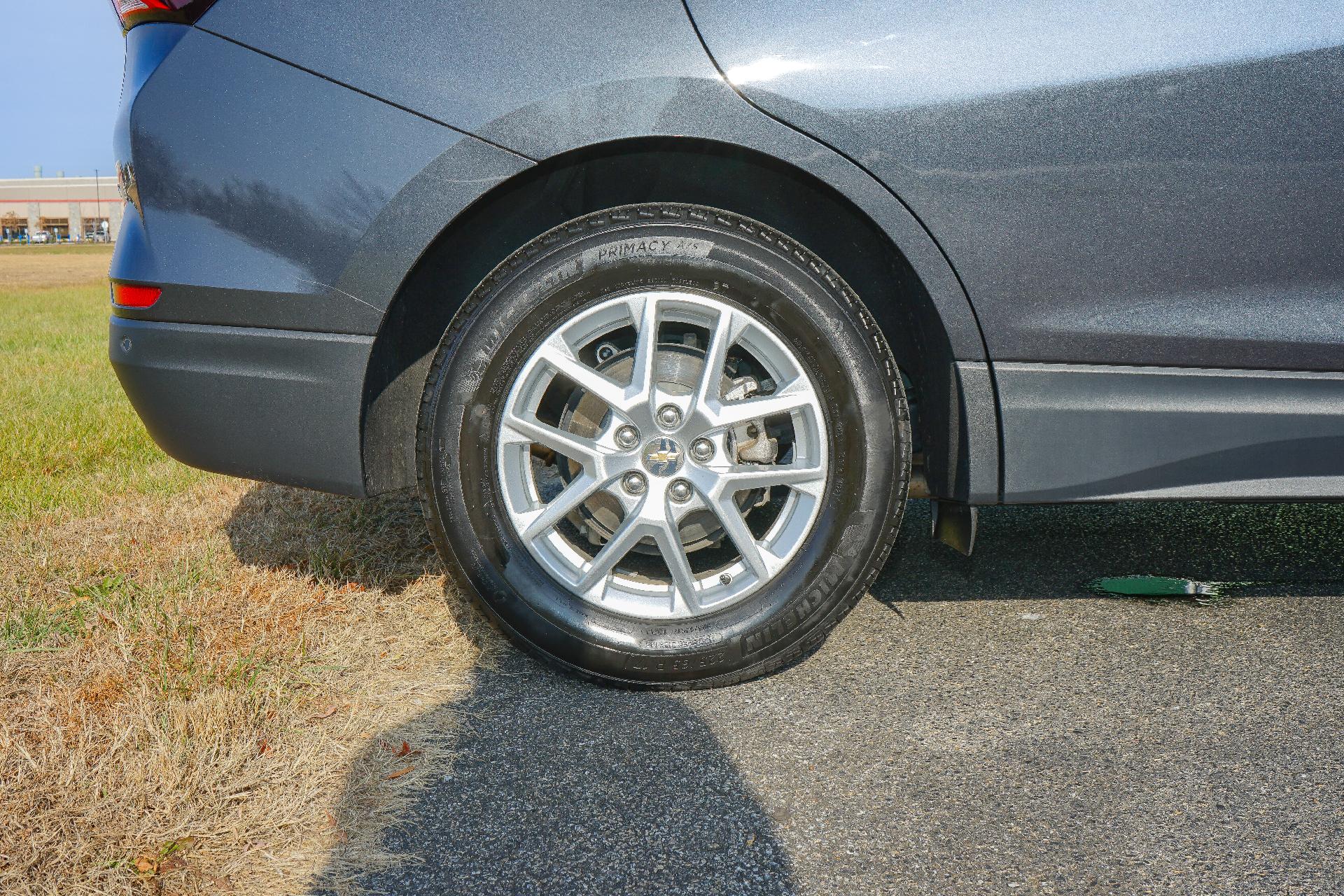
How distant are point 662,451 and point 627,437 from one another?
8cm

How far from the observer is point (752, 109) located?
190cm

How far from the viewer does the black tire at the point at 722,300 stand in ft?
6.69

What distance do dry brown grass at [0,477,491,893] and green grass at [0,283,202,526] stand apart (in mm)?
570

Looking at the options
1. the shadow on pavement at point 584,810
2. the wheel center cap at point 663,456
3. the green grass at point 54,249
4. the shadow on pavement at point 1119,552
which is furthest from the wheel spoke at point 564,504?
the green grass at point 54,249

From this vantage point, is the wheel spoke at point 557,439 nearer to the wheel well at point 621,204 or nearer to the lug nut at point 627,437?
the lug nut at point 627,437

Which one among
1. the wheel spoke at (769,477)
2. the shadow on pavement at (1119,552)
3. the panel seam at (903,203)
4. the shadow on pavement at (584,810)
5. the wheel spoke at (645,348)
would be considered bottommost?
the shadow on pavement at (1119,552)

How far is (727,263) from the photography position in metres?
2.03

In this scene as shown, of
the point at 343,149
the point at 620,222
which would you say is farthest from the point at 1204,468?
the point at 343,149

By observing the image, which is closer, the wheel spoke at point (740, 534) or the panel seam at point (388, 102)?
the panel seam at point (388, 102)

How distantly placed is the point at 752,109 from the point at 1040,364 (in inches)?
30.3

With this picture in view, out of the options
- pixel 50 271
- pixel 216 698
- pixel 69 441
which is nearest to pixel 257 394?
pixel 216 698

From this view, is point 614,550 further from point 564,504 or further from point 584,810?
point 584,810

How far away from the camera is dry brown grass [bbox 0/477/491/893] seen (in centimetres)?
153

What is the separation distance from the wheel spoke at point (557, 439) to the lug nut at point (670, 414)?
0.15 metres
